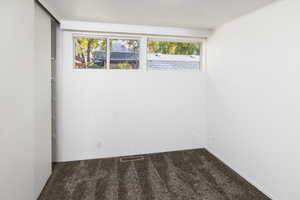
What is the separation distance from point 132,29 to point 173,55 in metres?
0.97

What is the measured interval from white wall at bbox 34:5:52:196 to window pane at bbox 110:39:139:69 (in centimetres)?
111

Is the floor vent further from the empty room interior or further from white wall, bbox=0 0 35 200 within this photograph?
white wall, bbox=0 0 35 200

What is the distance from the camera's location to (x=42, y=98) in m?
2.14

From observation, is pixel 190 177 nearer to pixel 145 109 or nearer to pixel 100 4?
pixel 145 109

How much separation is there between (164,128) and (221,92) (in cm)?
126

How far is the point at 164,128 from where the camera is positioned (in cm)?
333

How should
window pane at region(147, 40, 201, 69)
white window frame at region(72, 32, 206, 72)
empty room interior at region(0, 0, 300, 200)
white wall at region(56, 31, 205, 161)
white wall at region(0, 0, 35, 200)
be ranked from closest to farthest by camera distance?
1. white wall at region(0, 0, 35, 200)
2. empty room interior at region(0, 0, 300, 200)
3. white wall at region(56, 31, 205, 161)
4. white window frame at region(72, 32, 206, 72)
5. window pane at region(147, 40, 201, 69)

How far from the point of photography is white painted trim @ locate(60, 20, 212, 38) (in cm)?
277

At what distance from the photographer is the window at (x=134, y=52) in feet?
10.0

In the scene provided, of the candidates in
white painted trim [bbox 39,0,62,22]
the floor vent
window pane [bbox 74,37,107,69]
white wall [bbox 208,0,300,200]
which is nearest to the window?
window pane [bbox 74,37,107,69]

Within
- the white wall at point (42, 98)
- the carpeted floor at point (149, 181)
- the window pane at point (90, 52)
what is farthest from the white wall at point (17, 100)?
the window pane at point (90, 52)

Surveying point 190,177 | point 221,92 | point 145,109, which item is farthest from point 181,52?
point 190,177

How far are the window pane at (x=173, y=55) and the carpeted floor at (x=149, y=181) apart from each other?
1821mm

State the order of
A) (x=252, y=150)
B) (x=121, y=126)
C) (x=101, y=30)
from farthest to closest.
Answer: (x=121, y=126) < (x=101, y=30) < (x=252, y=150)
